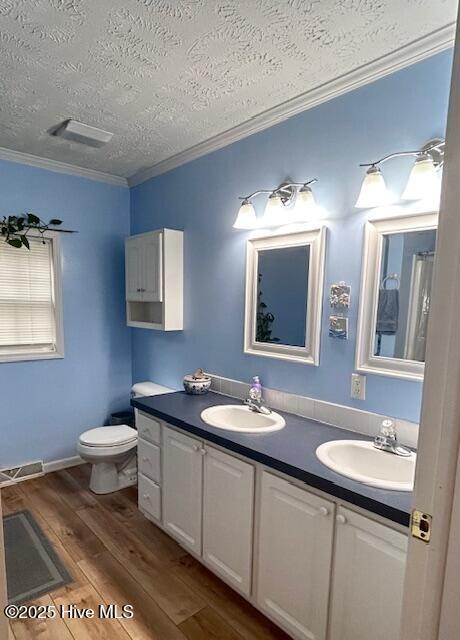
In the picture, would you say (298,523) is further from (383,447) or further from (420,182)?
(420,182)

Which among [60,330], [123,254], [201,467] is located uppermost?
[123,254]

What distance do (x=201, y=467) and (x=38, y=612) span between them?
1014mm

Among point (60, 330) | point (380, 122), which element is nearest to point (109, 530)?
point (60, 330)

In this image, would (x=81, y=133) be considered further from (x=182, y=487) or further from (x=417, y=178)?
(x=182, y=487)

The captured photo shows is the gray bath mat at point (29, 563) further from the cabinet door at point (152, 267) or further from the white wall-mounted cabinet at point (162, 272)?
the cabinet door at point (152, 267)

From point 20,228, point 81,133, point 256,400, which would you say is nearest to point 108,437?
point 256,400

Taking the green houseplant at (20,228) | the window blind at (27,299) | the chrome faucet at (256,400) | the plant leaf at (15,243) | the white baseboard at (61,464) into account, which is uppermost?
the green houseplant at (20,228)

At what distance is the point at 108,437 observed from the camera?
104 inches

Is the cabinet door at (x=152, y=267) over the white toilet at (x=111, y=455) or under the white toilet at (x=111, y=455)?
over

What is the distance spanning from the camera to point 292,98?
1906mm

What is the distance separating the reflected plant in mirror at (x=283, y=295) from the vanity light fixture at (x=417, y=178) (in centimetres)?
45

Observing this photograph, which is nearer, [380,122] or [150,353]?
[380,122]

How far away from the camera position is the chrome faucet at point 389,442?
1.47m

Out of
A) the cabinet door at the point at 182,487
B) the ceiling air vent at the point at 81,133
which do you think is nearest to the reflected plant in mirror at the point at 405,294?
the cabinet door at the point at 182,487
